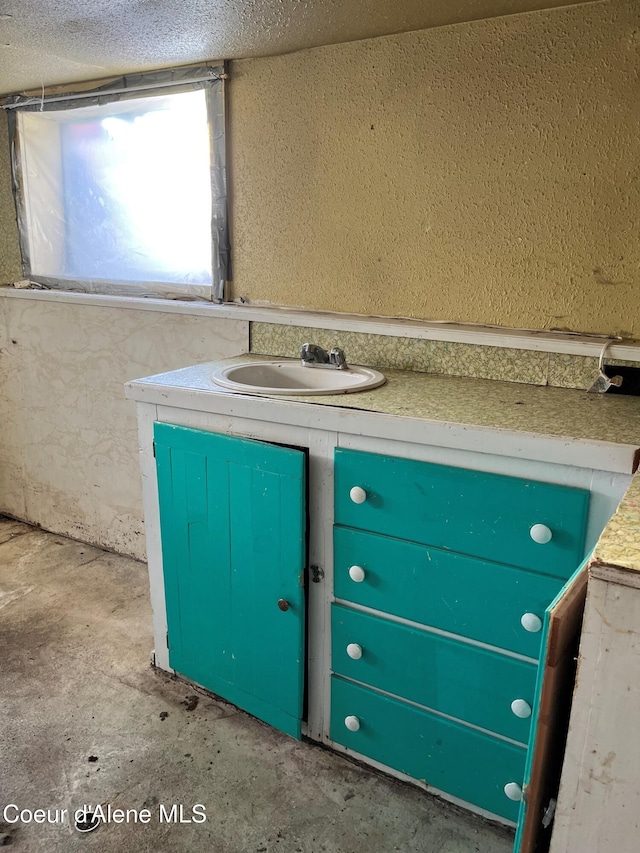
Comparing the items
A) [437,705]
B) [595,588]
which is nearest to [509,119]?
[595,588]

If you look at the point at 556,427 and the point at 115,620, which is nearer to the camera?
the point at 556,427

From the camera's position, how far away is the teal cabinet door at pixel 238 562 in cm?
158

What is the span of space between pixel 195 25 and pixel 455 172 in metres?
0.84

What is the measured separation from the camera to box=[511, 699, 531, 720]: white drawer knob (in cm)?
135

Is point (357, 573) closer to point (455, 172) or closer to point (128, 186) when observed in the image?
point (455, 172)

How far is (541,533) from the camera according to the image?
1272mm

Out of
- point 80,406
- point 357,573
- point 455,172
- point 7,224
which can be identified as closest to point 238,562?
point 357,573

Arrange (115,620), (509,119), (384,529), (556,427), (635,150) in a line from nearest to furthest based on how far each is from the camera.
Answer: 1. (556,427)
2. (384,529)
3. (635,150)
4. (509,119)
5. (115,620)

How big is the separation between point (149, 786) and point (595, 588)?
Answer: 1.35 meters

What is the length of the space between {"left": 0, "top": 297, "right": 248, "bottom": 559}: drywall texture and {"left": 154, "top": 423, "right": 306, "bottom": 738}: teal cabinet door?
75 centimetres

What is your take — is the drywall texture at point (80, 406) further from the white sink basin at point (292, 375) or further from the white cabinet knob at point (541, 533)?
the white cabinet knob at point (541, 533)

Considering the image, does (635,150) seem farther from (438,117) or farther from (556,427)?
(556,427)

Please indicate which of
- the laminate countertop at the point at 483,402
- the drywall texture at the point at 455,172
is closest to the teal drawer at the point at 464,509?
the laminate countertop at the point at 483,402

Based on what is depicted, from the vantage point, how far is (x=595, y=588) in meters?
0.74
